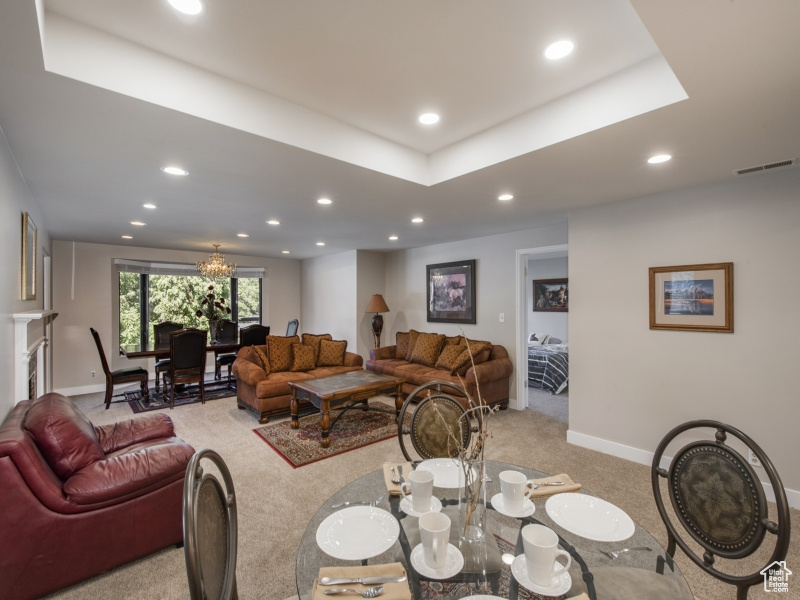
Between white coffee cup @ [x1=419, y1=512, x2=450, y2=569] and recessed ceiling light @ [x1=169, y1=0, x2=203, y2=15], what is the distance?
1969 mm

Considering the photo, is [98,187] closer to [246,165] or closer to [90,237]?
[246,165]

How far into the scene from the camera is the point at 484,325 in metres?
5.37

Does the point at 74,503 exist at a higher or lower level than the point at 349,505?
lower

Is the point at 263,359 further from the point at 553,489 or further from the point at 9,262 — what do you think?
the point at 553,489

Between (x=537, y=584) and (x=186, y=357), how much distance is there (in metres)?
5.21

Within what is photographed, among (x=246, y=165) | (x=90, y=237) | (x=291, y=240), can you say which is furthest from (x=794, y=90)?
(x=90, y=237)

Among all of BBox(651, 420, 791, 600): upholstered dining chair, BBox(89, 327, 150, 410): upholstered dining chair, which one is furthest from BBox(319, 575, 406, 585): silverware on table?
BBox(89, 327, 150, 410): upholstered dining chair

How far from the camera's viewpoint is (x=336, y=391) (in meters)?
3.83

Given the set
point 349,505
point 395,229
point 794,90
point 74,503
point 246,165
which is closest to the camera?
point 349,505

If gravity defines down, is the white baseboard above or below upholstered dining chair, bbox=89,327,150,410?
below

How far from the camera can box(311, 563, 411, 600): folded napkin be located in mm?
944

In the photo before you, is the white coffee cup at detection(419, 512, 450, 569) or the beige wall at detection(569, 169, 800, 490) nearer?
the white coffee cup at detection(419, 512, 450, 569)

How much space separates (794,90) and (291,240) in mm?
5358

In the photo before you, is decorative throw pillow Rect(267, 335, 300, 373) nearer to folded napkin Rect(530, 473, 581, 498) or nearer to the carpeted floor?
the carpeted floor
